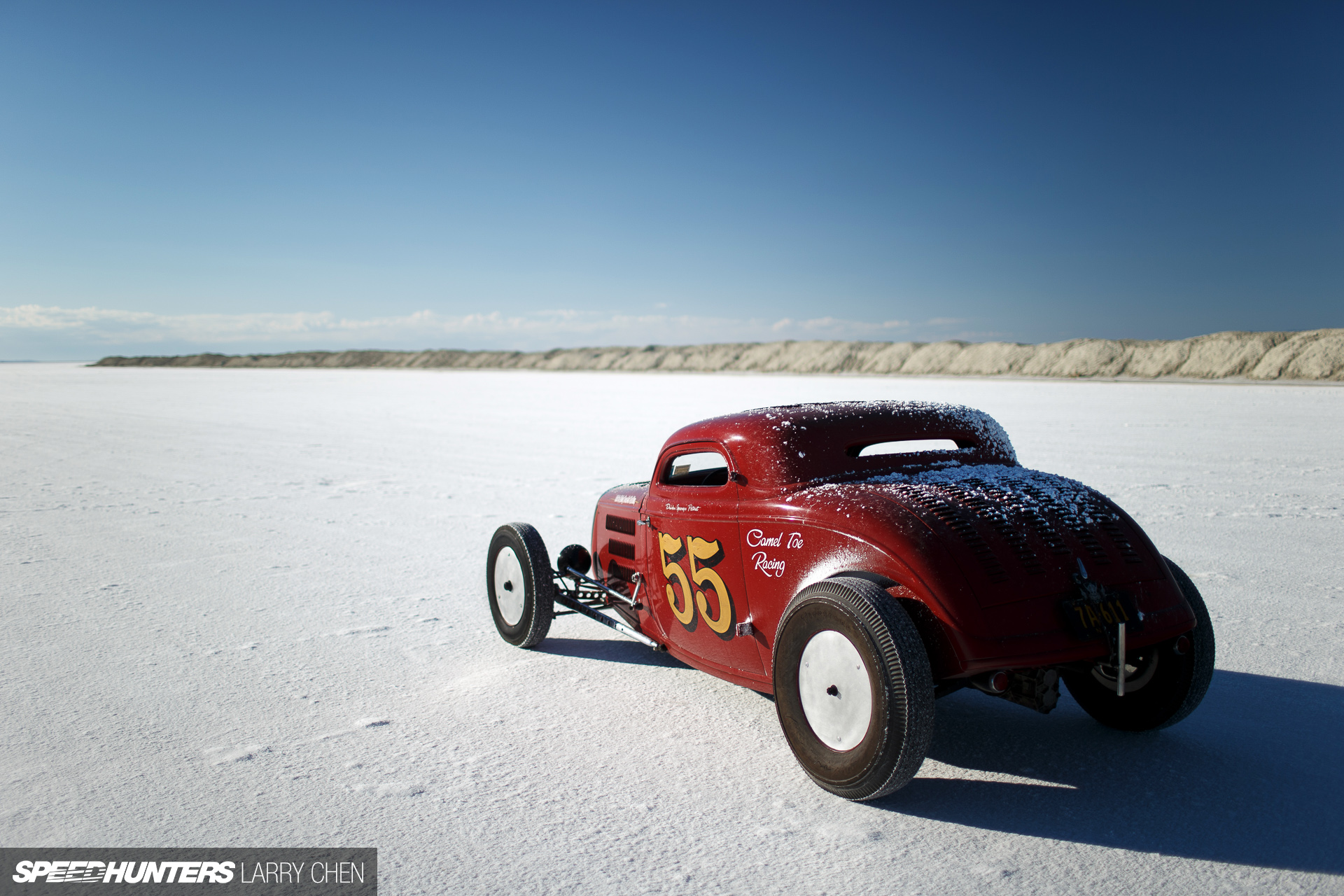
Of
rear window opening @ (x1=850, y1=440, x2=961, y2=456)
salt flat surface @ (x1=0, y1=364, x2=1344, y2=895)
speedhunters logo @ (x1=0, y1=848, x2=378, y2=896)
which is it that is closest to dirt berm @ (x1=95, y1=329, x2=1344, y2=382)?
rear window opening @ (x1=850, y1=440, x2=961, y2=456)

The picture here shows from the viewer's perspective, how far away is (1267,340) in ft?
188

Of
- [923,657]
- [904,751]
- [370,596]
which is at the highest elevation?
[923,657]

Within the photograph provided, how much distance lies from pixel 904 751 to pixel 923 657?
341 mm

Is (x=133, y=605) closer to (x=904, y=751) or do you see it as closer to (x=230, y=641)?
(x=230, y=641)

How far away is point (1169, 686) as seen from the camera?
3.77 m

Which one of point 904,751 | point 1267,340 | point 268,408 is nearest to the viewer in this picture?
point 904,751

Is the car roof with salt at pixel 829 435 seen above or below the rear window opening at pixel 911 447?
above

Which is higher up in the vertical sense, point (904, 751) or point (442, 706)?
point (904, 751)

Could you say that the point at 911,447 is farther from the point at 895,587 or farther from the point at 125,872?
the point at 125,872

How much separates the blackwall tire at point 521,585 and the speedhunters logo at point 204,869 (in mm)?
2219

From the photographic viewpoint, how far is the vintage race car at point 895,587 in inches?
122

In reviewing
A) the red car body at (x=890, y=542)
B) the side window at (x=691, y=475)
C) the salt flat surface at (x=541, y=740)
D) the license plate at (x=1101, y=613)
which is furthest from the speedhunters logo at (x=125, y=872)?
the license plate at (x=1101, y=613)

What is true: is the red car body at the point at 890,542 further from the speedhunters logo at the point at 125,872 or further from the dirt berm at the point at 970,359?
the dirt berm at the point at 970,359

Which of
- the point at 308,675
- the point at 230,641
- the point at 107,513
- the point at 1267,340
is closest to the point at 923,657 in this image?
the point at 308,675
